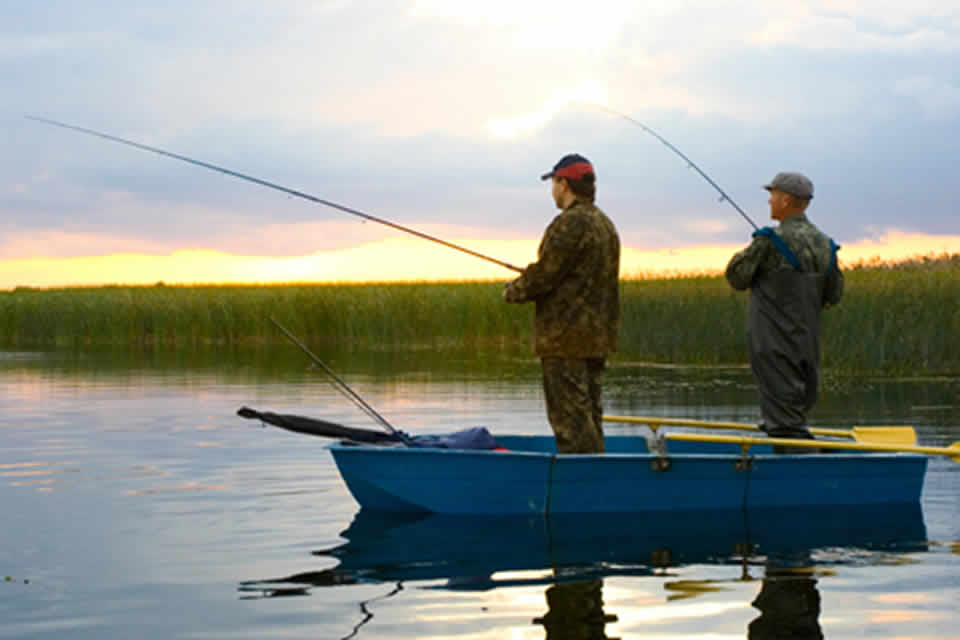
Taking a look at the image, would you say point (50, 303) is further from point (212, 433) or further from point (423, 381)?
point (212, 433)

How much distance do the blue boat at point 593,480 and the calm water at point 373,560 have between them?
0.41ft

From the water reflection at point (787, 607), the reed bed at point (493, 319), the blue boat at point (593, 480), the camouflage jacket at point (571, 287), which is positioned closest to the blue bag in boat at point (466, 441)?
the blue boat at point (593, 480)

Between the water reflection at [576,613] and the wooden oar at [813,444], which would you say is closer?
the water reflection at [576,613]

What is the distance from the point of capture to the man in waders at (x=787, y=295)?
7.22 meters

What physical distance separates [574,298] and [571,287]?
6 centimetres

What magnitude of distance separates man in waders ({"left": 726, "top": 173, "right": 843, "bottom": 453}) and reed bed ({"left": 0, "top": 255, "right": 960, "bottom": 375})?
965 centimetres

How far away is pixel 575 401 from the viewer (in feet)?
22.6

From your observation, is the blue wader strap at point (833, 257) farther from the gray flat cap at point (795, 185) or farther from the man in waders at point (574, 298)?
the man in waders at point (574, 298)

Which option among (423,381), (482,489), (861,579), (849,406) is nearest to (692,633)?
(861,579)

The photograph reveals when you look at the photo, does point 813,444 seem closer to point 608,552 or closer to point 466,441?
point 608,552

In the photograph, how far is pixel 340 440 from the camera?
7430 mm

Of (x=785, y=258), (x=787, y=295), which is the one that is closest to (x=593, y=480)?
(x=787, y=295)

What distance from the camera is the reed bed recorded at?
16.7 meters

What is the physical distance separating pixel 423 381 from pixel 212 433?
222 inches
